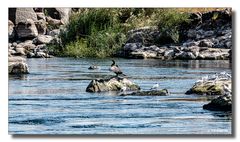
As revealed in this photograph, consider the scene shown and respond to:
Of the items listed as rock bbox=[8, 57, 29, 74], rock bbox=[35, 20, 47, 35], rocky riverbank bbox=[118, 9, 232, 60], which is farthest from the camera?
rock bbox=[35, 20, 47, 35]

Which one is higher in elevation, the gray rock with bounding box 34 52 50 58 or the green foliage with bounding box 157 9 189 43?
the green foliage with bounding box 157 9 189 43

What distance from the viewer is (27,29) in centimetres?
1581

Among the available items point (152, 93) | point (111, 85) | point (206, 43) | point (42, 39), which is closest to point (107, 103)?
point (111, 85)

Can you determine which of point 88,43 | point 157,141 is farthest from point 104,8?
point 157,141

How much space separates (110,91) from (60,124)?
683 mm

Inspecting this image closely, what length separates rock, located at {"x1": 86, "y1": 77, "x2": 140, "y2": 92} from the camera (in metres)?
15.5

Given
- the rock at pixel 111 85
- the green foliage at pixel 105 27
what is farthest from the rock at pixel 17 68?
the rock at pixel 111 85

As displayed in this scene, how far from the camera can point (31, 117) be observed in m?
15.3

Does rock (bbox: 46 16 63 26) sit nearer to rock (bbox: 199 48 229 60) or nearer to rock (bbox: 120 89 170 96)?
rock (bbox: 120 89 170 96)

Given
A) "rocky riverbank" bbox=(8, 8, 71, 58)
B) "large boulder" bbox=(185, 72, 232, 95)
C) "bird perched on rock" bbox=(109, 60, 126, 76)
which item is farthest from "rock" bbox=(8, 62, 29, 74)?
"large boulder" bbox=(185, 72, 232, 95)

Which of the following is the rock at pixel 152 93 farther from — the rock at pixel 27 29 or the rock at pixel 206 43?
the rock at pixel 27 29

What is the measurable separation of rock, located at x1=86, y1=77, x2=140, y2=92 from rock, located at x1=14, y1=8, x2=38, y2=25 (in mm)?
923

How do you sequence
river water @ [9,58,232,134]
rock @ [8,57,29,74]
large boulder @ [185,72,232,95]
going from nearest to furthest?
river water @ [9,58,232,134]
large boulder @ [185,72,232,95]
rock @ [8,57,29,74]

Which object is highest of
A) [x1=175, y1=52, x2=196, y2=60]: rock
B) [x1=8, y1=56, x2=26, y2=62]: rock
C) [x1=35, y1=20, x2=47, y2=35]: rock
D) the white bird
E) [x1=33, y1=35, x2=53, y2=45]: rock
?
[x1=35, y1=20, x2=47, y2=35]: rock
